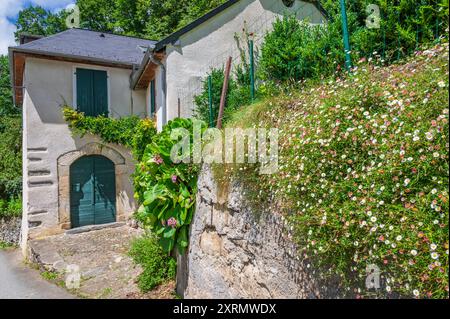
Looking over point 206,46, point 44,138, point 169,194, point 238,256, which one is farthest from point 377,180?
point 44,138

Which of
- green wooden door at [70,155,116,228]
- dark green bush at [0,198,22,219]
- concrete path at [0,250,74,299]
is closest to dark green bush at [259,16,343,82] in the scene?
concrete path at [0,250,74,299]

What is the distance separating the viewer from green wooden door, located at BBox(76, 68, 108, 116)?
30.0 feet

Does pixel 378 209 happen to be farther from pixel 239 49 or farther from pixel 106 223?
pixel 106 223

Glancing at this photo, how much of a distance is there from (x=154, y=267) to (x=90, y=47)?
804 centimetres

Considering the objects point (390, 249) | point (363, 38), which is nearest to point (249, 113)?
point (363, 38)

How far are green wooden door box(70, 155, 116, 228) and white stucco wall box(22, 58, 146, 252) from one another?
1.61 ft

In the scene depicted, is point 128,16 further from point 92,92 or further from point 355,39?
point 355,39

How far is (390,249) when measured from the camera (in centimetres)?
162

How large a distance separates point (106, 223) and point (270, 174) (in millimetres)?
8036

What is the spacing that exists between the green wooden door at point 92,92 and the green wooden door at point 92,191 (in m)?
1.48

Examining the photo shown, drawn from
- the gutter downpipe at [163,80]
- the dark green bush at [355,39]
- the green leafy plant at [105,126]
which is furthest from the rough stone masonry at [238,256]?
the green leafy plant at [105,126]

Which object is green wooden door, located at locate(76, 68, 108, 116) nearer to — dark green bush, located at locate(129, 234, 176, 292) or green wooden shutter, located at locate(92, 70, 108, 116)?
green wooden shutter, located at locate(92, 70, 108, 116)

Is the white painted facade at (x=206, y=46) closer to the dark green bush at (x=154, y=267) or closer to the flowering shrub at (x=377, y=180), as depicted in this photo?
the dark green bush at (x=154, y=267)

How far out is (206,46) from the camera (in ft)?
24.1
